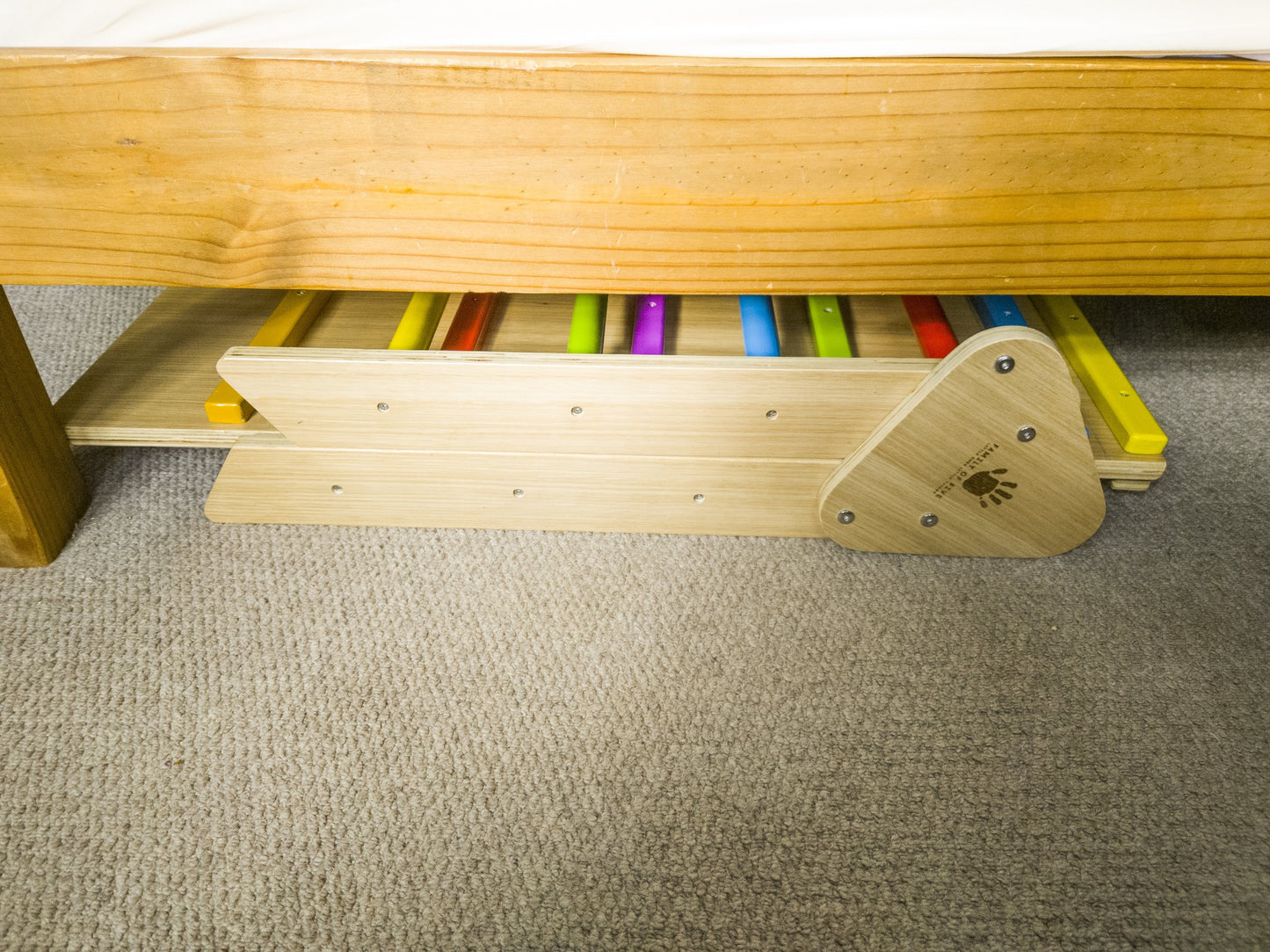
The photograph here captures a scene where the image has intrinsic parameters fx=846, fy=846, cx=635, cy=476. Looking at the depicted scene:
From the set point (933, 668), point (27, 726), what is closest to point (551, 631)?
point (933, 668)

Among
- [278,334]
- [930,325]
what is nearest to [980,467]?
[930,325]

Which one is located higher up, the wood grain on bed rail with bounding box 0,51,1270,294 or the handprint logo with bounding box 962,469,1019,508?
the wood grain on bed rail with bounding box 0,51,1270,294

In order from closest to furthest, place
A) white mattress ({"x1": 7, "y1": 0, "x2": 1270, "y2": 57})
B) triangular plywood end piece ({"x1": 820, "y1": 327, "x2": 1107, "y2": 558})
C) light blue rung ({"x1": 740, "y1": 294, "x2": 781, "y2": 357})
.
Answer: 1. white mattress ({"x1": 7, "y1": 0, "x2": 1270, "y2": 57})
2. triangular plywood end piece ({"x1": 820, "y1": 327, "x2": 1107, "y2": 558})
3. light blue rung ({"x1": 740, "y1": 294, "x2": 781, "y2": 357})

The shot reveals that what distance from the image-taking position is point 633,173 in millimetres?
657

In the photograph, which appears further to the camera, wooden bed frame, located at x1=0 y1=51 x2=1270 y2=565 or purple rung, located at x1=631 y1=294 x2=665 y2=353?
purple rung, located at x1=631 y1=294 x2=665 y2=353

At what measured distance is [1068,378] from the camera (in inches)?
30.5

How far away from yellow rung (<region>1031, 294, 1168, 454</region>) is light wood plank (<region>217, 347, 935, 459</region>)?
0.89 feet

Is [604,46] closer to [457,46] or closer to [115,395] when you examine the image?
[457,46]

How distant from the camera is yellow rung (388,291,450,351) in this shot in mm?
928

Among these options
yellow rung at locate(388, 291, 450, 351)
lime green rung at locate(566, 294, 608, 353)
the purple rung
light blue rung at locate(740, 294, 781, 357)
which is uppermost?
yellow rung at locate(388, 291, 450, 351)

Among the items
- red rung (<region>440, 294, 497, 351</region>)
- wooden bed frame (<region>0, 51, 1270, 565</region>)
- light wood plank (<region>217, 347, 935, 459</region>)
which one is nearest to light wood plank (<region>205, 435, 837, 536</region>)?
light wood plank (<region>217, 347, 935, 459</region>)

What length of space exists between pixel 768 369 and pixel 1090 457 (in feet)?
1.09

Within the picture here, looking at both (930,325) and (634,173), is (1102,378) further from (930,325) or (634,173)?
(634,173)

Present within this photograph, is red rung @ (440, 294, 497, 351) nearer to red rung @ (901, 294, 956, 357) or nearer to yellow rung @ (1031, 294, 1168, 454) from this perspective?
red rung @ (901, 294, 956, 357)
